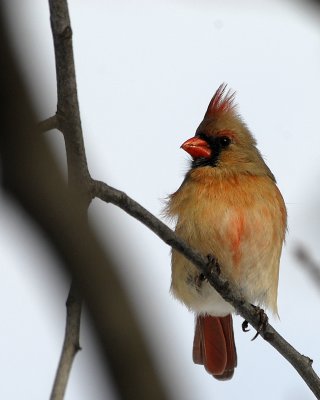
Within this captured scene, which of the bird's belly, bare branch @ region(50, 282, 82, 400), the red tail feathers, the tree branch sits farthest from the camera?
the red tail feathers

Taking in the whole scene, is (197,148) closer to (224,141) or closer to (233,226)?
(224,141)

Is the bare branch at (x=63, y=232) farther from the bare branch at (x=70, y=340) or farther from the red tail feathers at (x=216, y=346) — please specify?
the red tail feathers at (x=216, y=346)

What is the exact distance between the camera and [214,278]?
9.31 ft

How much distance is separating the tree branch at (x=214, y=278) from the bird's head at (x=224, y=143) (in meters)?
0.94

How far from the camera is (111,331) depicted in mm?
1121

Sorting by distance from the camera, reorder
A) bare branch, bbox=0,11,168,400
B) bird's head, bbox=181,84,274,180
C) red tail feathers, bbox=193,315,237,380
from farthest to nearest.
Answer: red tail feathers, bbox=193,315,237,380 → bird's head, bbox=181,84,274,180 → bare branch, bbox=0,11,168,400

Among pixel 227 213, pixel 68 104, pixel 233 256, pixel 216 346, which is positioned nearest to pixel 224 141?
pixel 227 213

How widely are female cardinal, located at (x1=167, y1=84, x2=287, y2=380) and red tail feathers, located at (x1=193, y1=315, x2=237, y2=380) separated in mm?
166

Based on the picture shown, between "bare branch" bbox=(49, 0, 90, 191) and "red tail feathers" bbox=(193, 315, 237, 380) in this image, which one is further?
"red tail feathers" bbox=(193, 315, 237, 380)

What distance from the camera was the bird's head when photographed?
3.97m

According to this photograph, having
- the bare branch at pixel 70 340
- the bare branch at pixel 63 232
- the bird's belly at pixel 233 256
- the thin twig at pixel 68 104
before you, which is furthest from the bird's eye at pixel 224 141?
the bare branch at pixel 63 232

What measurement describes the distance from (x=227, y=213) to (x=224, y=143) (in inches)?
23.5

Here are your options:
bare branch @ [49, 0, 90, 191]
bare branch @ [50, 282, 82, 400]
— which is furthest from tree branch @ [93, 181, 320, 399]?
bare branch @ [50, 282, 82, 400]

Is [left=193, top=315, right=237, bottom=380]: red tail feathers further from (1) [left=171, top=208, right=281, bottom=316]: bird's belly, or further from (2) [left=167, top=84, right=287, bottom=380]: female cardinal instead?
(1) [left=171, top=208, right=281, bottom=316]: bird's belly
